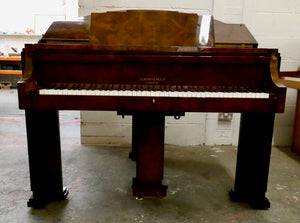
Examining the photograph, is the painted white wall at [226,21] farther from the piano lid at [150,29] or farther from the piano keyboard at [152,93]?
the piano keyboard at [152,93]

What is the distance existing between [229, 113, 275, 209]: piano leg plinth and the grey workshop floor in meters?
0.07

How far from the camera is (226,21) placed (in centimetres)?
277

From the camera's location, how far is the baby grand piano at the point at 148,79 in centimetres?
139

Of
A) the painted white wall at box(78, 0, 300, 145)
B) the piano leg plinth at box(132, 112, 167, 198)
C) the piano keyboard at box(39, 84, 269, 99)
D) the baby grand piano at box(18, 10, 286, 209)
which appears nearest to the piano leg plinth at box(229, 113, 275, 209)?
the baby grand piano at box(18, 10, 286, 209)

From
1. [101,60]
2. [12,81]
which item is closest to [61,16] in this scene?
[12,81]

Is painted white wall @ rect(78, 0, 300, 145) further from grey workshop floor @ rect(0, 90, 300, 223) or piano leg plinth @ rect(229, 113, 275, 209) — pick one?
piano leg plinth @ rect(229, 113, 275, 209)

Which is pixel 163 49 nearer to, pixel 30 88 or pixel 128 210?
pixel 30 88

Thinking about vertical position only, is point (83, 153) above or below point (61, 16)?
below

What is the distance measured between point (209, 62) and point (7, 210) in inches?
58.8

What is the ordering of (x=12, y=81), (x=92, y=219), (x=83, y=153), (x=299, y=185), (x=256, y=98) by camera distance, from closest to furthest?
(x=256, y=98) < (x=92, y=219) < (x=299, y=185) < (x=83, y=153) < (x=12, y=81)

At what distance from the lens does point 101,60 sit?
148cm

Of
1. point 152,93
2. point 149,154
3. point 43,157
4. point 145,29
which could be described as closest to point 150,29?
point 145,29

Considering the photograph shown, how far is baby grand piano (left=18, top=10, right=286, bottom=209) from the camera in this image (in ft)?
4.55

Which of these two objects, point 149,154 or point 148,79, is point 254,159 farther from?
point 148,79
